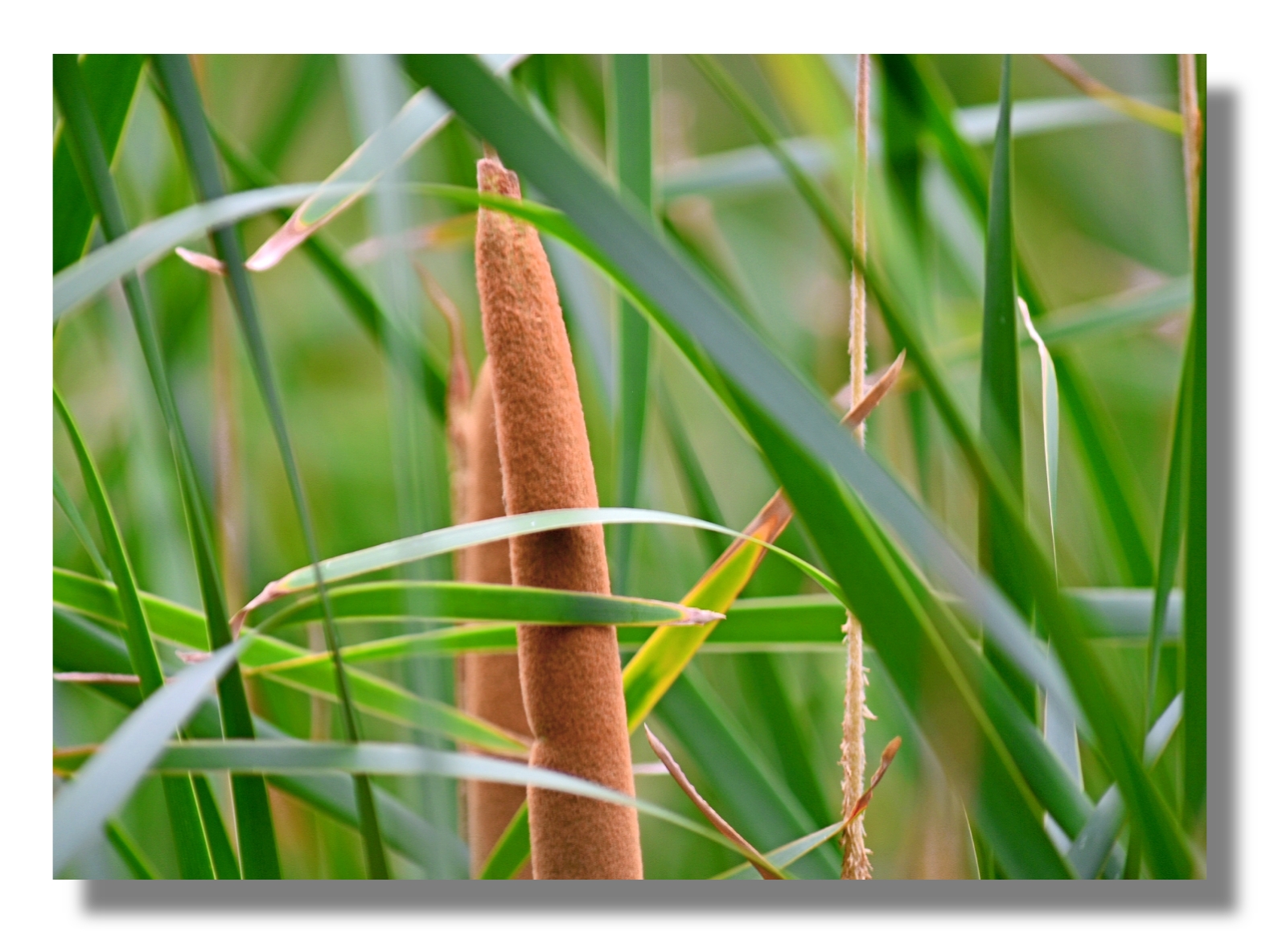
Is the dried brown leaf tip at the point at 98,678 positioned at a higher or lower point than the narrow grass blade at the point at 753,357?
Result: lower

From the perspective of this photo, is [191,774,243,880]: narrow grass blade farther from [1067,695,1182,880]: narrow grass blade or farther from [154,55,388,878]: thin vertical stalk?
[1067,695,1182,880]: narrow grass blade

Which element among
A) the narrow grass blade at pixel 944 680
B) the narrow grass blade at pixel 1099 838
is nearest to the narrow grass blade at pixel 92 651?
the narrow grass blade at pixel 944 680

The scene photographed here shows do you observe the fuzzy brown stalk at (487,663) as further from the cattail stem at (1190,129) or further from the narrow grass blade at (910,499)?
the cattail stem at (1190,129)

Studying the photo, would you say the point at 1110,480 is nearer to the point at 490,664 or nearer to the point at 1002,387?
the point at 1002,387
